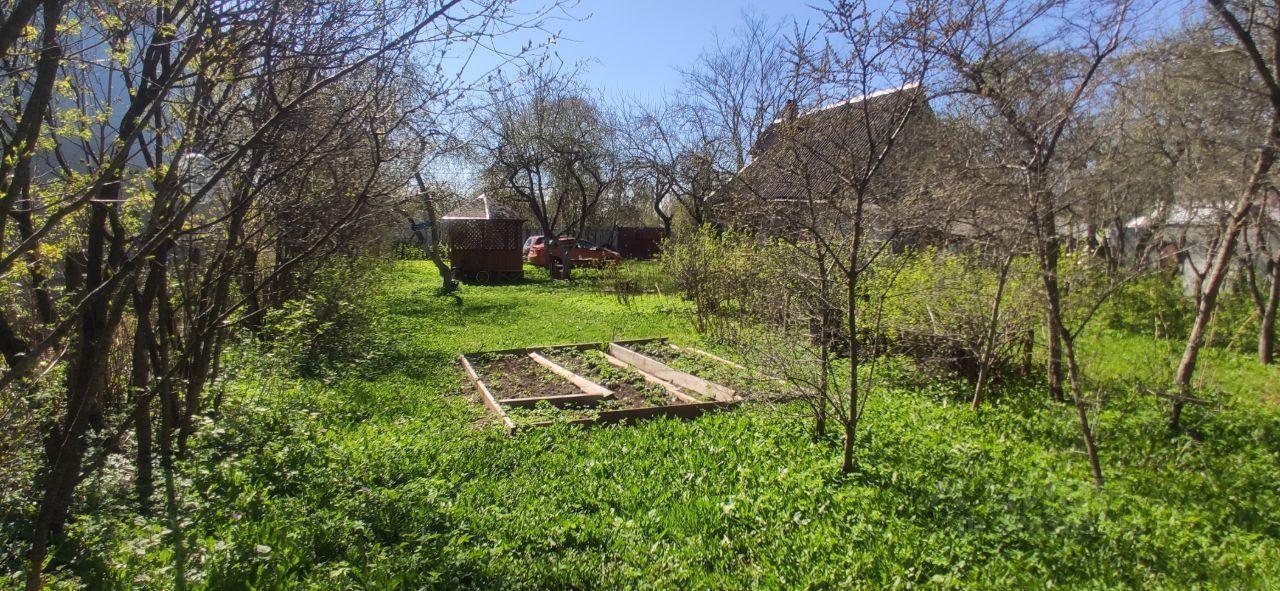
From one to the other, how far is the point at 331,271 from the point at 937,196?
7.88 meters

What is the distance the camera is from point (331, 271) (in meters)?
9.20

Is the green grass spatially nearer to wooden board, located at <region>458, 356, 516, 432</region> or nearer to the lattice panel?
wooden board, located at <region>458, 356, 516, 432</region>

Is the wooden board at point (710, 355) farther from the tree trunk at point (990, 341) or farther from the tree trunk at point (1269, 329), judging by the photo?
the tree trunk at point (1269, 329)

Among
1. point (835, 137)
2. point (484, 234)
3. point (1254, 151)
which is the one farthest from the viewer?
point (484, 234)

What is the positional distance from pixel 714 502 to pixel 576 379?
11.9ft

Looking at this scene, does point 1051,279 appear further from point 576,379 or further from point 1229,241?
point 576,379

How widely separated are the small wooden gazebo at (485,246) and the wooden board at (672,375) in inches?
555

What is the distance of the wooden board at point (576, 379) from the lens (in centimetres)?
671

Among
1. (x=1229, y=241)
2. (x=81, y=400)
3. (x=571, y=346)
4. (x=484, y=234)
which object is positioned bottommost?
→ (x=571, y=346)

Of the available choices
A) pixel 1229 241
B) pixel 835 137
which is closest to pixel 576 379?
pixel 835 137

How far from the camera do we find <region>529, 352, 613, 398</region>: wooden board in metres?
6.71

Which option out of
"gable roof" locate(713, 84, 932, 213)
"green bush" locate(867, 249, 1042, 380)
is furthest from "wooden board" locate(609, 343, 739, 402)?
"gable roof" locate(713, 84, 932, 213)

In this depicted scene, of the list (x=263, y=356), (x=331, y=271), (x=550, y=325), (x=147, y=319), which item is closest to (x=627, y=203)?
(x=550, y=325)

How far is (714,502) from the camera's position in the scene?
4.07 meters
